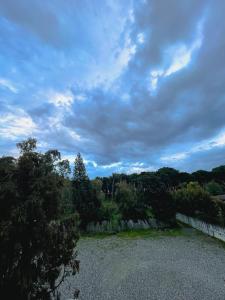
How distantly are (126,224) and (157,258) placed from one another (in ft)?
44.5

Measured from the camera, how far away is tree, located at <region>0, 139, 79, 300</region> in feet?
20.1

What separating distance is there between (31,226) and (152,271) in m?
10.6

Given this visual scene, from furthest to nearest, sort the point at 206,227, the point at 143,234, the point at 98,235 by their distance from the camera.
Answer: the point at 98,235 < the point at 143,234 < the point at 206,227

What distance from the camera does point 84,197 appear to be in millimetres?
33250

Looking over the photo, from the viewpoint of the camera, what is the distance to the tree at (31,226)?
613 centimetres

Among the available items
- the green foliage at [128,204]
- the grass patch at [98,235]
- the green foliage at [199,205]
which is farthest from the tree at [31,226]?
the green foliage at [128,204]

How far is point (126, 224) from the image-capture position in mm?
30734

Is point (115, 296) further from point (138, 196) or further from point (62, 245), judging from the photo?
point (138, 196)

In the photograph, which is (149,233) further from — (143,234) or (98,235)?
(98,235)

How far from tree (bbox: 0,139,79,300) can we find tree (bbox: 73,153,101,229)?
25.3 meters

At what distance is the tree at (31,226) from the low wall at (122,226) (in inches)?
948

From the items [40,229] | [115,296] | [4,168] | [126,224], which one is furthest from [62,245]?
[126,224]

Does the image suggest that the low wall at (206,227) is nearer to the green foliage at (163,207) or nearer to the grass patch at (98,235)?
the green foliage at (163,207)

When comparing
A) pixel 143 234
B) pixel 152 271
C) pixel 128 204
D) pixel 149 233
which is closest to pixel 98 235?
pixel 143 234
